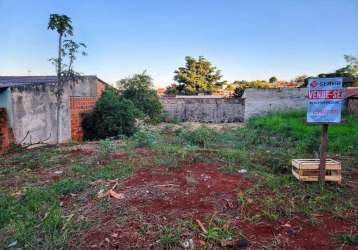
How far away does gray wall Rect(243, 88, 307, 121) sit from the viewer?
15906 mm

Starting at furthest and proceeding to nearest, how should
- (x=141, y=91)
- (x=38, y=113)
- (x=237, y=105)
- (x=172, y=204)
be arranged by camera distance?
(x=237, y=105), (x=141, y=91), (x=38, y=113), (x=172, y=204)

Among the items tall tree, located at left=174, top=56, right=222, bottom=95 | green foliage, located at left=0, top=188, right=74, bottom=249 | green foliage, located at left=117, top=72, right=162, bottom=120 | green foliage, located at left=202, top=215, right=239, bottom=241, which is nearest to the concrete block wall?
green foliage, located at left=117, top=72, right=162, bottom=120

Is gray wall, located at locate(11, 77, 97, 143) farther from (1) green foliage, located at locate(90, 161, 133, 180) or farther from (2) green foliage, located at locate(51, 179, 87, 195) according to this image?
(2) green foliage, located at locate(51, 179, 87, 195)

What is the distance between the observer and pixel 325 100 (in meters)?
3.74

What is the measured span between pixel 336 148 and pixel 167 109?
450 inches

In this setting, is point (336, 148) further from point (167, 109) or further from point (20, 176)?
point (167, 109)

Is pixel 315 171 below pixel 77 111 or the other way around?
below

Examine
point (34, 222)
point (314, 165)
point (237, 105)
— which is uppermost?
point (237, 105)

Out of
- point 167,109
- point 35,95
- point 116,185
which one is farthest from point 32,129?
point 167,109

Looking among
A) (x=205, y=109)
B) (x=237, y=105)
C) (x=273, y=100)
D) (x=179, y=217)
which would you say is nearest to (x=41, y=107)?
(x=179, y=217)

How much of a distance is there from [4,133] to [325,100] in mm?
6945

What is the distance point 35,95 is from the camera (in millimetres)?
7473

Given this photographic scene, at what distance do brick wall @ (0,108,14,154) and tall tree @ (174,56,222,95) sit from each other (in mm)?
22624

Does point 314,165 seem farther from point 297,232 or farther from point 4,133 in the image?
point 4,133
